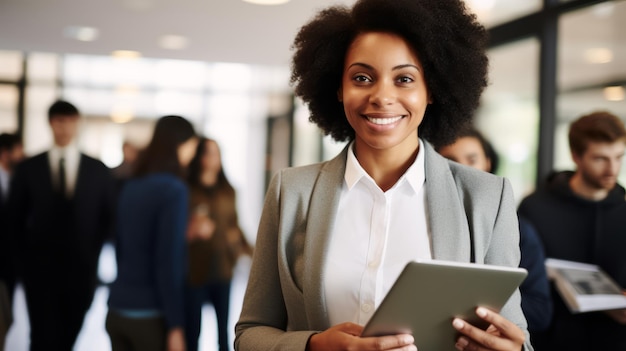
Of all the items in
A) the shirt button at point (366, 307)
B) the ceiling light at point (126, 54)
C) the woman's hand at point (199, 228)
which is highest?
the ceiling light at point (126, 54)

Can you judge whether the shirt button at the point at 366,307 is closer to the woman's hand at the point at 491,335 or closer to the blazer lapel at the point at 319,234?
the blazer lapel at the point at 319,234

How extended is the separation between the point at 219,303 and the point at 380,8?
348 cm

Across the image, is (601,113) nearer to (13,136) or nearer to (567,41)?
(567,41)

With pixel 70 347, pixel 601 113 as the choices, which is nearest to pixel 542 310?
pixel 601 113

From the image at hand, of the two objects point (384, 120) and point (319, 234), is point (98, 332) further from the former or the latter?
point (384, 120)

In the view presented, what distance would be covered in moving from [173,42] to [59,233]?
1.74 m

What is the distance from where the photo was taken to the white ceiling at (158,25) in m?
5.00

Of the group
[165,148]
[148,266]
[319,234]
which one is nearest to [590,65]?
[165,148]

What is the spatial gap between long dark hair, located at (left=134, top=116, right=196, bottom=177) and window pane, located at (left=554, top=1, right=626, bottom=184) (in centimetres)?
235

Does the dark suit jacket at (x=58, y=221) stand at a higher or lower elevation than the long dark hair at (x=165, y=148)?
lower


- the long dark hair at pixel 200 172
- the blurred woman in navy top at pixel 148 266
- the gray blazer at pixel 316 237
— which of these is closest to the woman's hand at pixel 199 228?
the long dark hair at pixel 200 172

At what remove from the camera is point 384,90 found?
1405 mm

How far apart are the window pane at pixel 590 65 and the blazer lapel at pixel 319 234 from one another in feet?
8.06

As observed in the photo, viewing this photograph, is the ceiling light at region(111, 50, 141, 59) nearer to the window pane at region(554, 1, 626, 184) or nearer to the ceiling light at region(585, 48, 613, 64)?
the window pane at region(554, 1, 626, 184)
